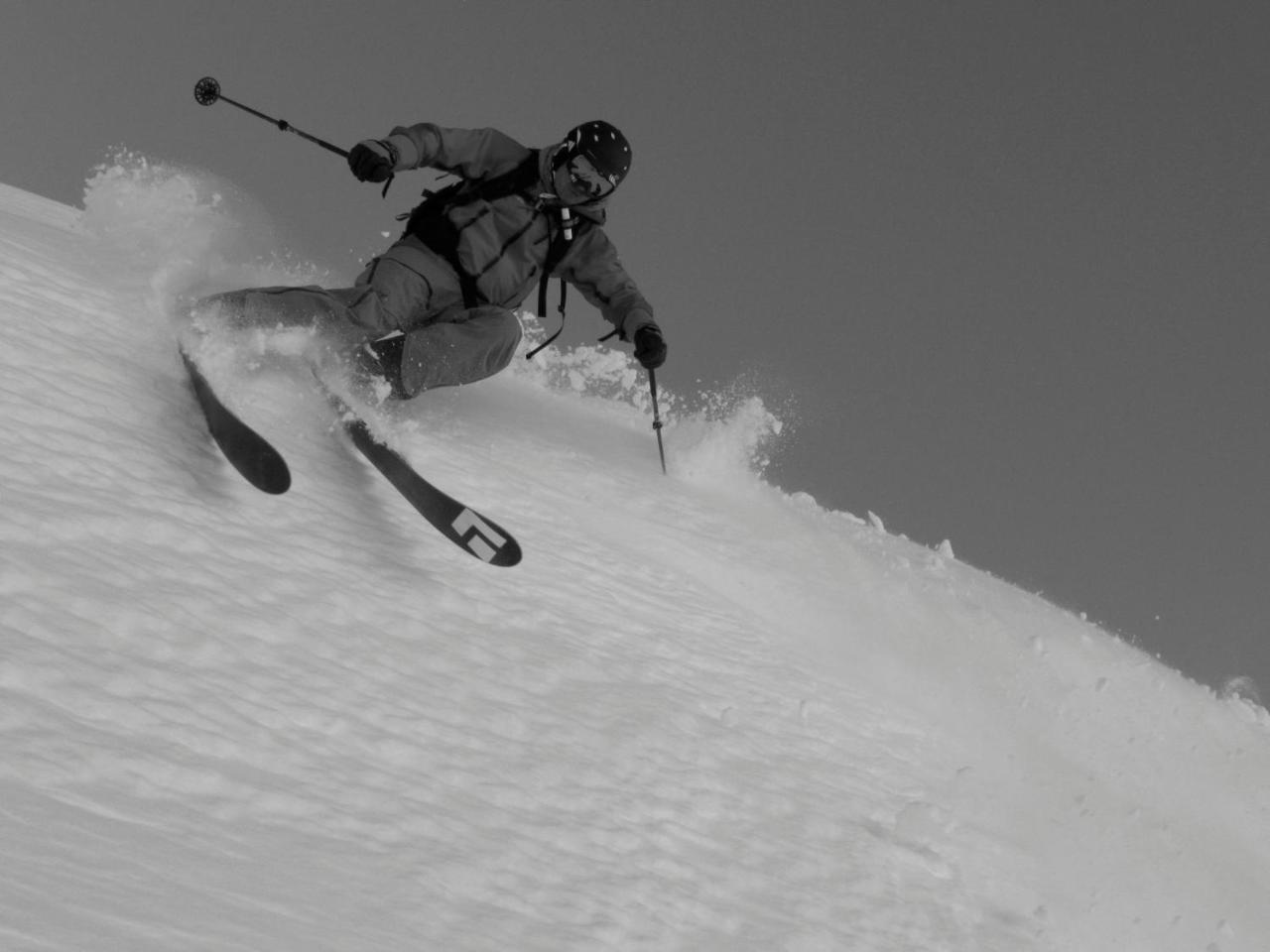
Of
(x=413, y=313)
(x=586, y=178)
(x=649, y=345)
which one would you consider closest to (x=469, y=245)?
(x=413, y=313)

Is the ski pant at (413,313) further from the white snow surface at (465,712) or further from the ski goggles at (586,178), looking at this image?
the ski goggles at (586,178)

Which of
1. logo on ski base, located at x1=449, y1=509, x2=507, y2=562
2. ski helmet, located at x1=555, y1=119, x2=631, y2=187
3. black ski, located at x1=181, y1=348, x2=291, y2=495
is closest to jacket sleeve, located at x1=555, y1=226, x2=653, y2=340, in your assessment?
ski helmet, located at x1=555, y1=119, x2=631, y2=187

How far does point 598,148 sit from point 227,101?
2067mm

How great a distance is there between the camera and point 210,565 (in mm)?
3412

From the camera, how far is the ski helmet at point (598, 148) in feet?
19.6

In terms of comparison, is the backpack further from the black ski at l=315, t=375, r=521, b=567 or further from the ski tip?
the ski tip

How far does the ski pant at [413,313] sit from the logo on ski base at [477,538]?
130 centimetres

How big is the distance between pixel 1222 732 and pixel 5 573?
28.4ft

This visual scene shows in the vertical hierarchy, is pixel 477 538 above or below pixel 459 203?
below

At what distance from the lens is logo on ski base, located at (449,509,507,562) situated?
4395 millimetres

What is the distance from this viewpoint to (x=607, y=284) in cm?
664

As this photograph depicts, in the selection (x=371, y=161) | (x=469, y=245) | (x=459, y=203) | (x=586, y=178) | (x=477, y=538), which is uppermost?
(x=586, y=178)

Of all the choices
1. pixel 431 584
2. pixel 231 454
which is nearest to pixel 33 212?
pixel 231 454

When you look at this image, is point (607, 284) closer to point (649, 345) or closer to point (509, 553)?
point (649, 345)
